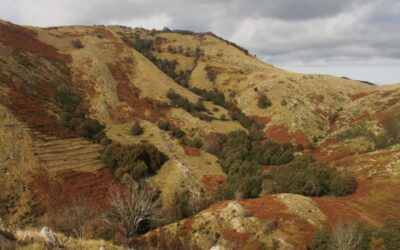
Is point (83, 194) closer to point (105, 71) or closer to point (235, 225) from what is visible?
point (235, 225)

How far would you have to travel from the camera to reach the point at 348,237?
3397cm

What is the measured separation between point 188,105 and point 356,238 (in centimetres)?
6869

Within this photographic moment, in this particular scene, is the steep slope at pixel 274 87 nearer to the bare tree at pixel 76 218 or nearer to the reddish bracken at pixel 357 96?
the reddish bracken at pixel 357 96

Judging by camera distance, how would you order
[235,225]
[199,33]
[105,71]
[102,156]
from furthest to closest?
[199,33]
[105,71]
[102,156]
[235,225]

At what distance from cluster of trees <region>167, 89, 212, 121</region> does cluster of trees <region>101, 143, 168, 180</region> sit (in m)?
26.6

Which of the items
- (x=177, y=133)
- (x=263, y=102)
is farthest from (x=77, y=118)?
(x=263, y=102)

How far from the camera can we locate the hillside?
45616mm

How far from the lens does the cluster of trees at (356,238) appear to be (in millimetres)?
33769

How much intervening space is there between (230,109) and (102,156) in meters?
51.1

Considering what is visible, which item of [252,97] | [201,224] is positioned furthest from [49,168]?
[252,97]

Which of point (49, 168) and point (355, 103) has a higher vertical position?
point (355, 103)

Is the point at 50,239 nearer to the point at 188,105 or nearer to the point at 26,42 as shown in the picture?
the point at 188,105

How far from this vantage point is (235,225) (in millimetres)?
41375

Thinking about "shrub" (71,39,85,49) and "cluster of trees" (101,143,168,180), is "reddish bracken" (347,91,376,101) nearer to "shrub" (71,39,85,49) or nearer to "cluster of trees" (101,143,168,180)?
"cluster of trees" (101,143,168,180)
